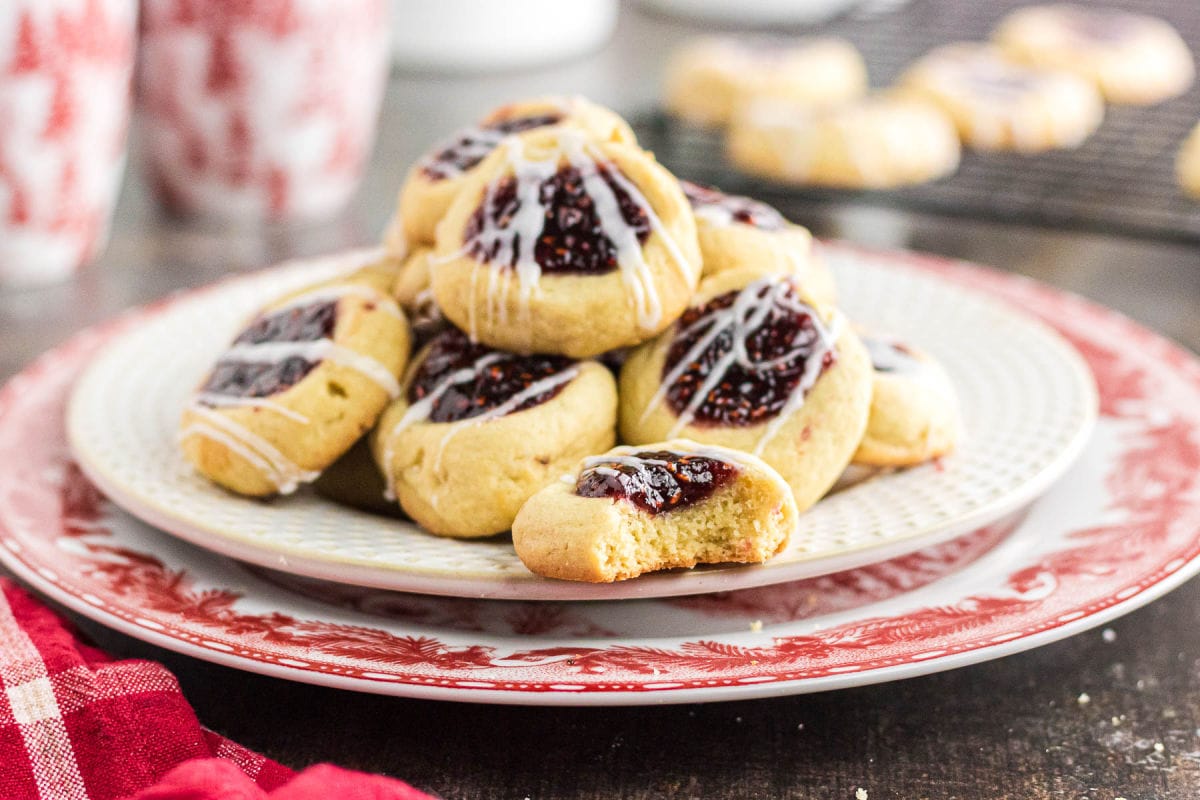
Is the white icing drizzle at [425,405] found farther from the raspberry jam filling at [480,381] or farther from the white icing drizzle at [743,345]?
the white icing drizzle at [743,345]

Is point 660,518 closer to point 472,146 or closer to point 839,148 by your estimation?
point 472,146

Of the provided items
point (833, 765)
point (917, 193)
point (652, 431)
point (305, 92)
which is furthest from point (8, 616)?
point (917, 193)

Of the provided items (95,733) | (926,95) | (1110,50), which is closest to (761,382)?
(95,733)

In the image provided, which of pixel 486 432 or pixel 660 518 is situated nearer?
pixel 660 518

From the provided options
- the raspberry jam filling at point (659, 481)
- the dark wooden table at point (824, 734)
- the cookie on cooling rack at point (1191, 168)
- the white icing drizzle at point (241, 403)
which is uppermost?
the raspberry jam filling at point (659, 481)

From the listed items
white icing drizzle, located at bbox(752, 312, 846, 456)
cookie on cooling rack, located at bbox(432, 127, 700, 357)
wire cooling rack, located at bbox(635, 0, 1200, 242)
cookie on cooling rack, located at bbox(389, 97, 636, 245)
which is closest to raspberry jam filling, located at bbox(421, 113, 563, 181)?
cookie on cooling rack, located at bbox(389, 97, 636, 245)

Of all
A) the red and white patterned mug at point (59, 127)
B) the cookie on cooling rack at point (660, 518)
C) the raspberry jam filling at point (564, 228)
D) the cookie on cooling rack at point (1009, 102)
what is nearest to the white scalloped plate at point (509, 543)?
the cookie on cooling rack at point (660, 518)
